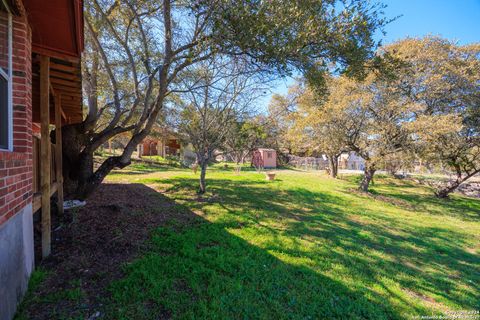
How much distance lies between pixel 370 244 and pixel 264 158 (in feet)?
67.8

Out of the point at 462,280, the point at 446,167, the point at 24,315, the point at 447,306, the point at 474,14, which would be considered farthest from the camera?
the point at 446,167

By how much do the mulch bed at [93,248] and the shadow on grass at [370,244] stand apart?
1.73 meters

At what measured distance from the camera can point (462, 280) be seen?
12.1 feet

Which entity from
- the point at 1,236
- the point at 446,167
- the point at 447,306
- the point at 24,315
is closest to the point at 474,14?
the point at 447,306

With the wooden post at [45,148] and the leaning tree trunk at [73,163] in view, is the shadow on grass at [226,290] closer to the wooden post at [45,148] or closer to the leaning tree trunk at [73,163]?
the wooden post at [45,148]

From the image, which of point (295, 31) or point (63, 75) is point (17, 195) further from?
point (295, 31)

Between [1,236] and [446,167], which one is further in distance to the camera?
[446,167]

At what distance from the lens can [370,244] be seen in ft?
15.6

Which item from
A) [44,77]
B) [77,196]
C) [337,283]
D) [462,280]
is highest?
[44,77]

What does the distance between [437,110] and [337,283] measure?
1296 centimetres

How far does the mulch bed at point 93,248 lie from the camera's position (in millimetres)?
2230

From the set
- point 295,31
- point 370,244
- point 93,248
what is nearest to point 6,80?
point 93,248

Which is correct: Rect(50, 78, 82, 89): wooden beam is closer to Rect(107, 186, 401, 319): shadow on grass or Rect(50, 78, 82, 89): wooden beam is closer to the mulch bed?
the mulch bed

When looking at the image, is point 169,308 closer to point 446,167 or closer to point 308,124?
point 308,124
